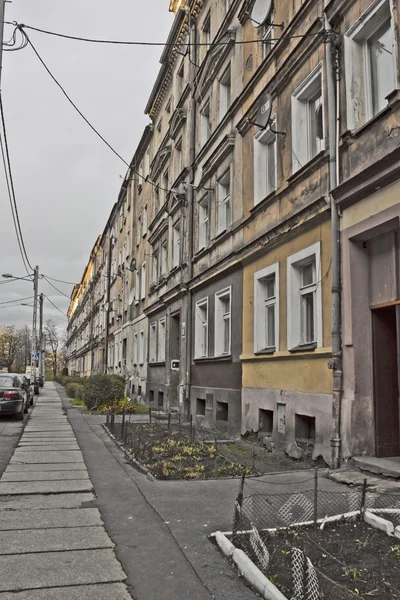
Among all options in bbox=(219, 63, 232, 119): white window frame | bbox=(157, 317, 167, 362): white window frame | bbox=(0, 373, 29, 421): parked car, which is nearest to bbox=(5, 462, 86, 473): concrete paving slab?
bbox=(0, 373, 29, 421): parked car

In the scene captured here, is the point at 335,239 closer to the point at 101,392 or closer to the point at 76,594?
the point at 76,594

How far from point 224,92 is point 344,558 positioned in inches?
579

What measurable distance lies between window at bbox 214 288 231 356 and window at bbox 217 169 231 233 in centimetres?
196

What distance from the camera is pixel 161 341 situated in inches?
915

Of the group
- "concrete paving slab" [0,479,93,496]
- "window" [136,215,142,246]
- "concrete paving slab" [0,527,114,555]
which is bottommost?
"concrete paving slab" [0,479,93,496]

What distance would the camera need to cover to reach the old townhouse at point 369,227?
7793mm

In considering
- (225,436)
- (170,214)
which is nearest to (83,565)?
(225,436)

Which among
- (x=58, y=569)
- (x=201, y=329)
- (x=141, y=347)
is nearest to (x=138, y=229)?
(x=141, y=347)

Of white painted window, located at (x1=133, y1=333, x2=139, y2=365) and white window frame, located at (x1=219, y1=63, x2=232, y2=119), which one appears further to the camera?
white painted window, located at (x1=133, y1=333, x2=139, y2=365)

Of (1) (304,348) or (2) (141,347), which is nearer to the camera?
(1) (304,348)

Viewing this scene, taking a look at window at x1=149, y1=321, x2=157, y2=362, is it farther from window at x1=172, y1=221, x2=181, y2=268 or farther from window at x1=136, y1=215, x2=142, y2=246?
window at x1=136, y1=215, x2=142, y2=246

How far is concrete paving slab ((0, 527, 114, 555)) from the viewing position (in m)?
4.84

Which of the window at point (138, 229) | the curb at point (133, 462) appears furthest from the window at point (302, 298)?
the window at point (138, 229)

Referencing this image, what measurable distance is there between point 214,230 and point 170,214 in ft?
19.3
